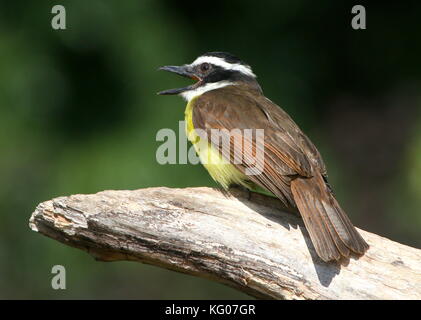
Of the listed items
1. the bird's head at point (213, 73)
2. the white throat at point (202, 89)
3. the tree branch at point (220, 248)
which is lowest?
the tree branch at point (220, 248)

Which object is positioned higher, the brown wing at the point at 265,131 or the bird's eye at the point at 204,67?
the bird's eye at the point at 204,67

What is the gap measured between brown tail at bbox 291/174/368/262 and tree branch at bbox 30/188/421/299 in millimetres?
92

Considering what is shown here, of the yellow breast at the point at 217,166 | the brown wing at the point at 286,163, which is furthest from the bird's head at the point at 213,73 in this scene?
the yellow breast at the point at 217,166

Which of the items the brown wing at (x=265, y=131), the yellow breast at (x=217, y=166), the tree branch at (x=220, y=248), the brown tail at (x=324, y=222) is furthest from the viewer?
the yellow breast at (x=217, y=166)

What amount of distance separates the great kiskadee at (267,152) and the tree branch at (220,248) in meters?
0.15

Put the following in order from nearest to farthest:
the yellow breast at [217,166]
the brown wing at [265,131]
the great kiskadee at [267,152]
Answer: the great kiskadee at [267,152]
the brown wing at [265,131]
the yellow breast at [217,166]

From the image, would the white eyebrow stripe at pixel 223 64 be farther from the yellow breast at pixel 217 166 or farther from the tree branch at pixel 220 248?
the tree branch at pixel 220 248

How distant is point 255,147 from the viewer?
5770mm

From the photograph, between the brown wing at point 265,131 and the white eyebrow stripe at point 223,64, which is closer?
the brown wing at point 265,131

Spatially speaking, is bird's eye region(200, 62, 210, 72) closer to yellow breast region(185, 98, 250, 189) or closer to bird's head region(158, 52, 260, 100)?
bird's head region(158, 52, 260, 100)

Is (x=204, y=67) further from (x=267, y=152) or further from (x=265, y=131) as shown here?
(x=267, y=152)

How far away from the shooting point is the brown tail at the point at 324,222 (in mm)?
5238

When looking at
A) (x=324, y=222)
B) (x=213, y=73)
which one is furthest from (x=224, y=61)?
(x=324, y=222)

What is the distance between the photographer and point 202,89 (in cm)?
686
